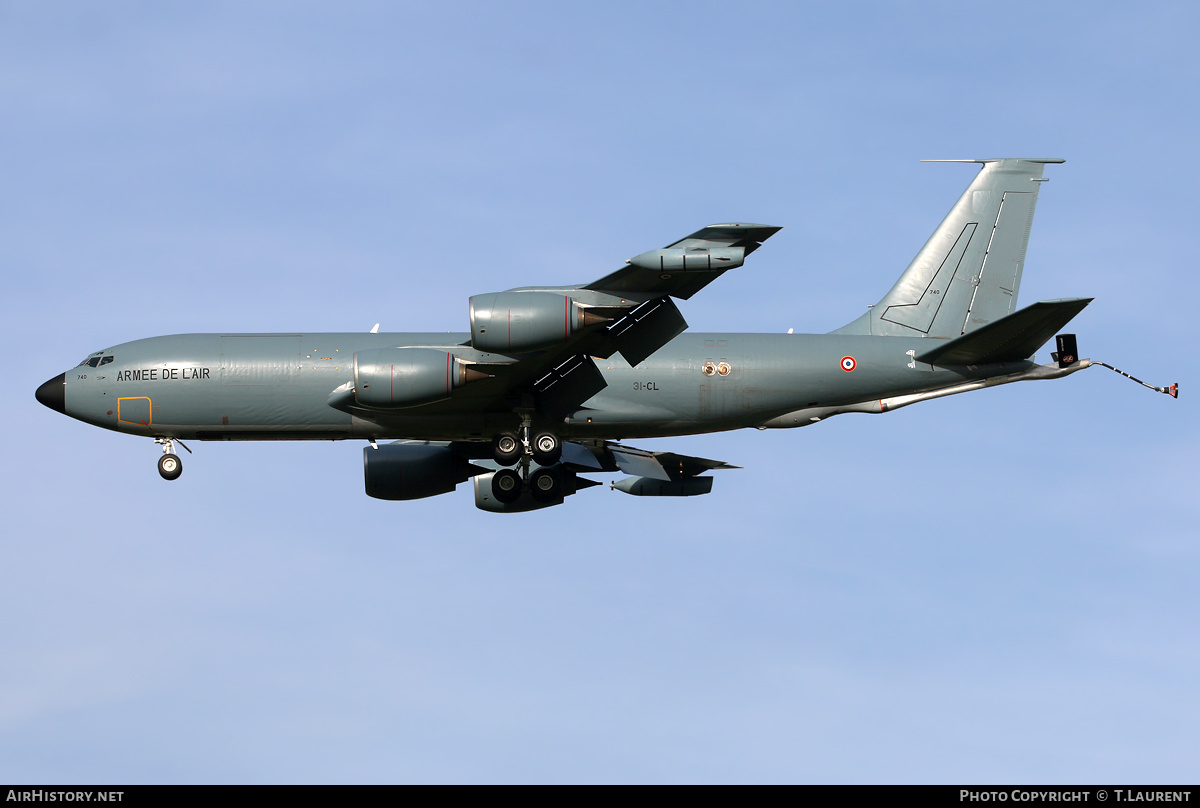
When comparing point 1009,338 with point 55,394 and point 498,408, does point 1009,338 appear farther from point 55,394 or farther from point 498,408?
point 55,394

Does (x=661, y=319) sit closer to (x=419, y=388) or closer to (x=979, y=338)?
(x=419, y=388)

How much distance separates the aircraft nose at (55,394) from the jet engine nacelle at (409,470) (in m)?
9.17

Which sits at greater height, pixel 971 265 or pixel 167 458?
pixel 971 265

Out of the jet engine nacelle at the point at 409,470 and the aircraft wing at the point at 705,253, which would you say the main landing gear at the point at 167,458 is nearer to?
the jet engine nacelle at the point at 409,470

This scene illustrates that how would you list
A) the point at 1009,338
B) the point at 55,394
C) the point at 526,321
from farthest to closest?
the point at 55,394 < the point at 1009,338 < the point at 526,321

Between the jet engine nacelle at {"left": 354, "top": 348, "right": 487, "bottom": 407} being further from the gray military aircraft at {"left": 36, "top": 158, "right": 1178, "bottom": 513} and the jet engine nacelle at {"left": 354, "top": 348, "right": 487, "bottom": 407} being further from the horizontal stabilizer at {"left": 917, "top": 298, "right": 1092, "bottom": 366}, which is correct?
the horizontal stabilizer at {"left": 917, "top": 298, "right": 1092, "bottom": 366}

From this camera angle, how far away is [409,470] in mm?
42688

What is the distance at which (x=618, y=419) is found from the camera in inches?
1501

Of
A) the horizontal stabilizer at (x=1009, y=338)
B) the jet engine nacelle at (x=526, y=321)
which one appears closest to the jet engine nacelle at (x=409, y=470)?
the jet engine nacelle at (x=526, y=321)

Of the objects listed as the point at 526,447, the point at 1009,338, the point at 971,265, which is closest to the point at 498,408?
A: the point at 526,447

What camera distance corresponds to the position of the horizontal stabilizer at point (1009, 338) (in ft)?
114

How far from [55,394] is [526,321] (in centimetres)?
1567

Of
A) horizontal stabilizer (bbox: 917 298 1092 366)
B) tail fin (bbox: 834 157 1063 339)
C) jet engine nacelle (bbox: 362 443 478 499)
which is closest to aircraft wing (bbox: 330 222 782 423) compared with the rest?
jet engine nacelle (bbox: 362 443 478 499)

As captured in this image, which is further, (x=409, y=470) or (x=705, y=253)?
(x=409, y=470)
